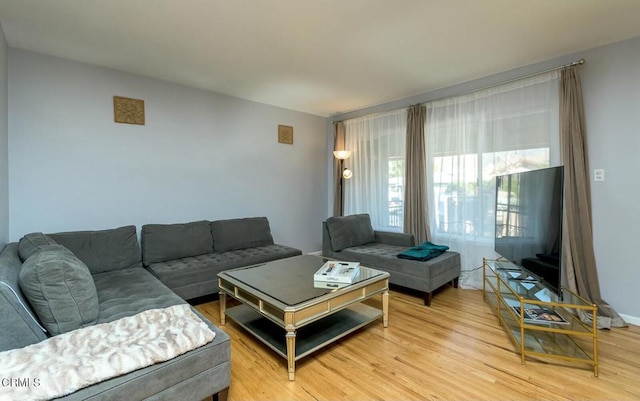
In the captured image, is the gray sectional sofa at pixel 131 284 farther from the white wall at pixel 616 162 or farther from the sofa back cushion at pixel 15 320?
the white wall at pixel 616 162

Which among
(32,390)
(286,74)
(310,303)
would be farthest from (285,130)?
(32,390)

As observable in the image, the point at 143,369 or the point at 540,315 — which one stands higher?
the point at 143,369

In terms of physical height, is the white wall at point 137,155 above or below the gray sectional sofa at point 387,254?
above

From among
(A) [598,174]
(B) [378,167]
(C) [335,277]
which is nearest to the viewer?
(C) [335,277]

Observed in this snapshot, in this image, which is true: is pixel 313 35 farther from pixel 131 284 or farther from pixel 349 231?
pixel 131 284

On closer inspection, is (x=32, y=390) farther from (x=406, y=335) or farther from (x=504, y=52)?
(x=504, y=52)

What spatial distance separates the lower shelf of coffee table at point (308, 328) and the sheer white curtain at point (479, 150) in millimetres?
1740

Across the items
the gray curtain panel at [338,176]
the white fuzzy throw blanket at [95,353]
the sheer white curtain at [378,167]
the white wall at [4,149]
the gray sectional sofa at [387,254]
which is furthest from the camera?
the gray curtain panel at [338,176]

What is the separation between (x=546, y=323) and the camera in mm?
2137

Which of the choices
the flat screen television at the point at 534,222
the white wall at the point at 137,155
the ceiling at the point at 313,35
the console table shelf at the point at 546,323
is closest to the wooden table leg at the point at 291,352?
the console table shelf at the point at 546,323

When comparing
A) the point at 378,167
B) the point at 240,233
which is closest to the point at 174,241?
the point at 240,233

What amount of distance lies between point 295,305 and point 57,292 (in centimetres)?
128

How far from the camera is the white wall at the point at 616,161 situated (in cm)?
258

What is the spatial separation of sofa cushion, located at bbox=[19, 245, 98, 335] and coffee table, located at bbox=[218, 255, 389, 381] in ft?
3.19
